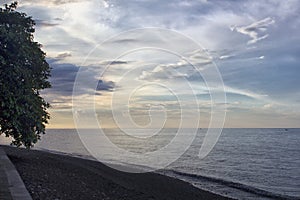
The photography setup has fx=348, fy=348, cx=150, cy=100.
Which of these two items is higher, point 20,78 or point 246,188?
point 20,78

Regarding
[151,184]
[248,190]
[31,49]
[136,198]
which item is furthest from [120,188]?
[248,190]

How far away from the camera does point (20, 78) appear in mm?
17391

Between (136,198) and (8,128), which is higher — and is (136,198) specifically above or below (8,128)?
below

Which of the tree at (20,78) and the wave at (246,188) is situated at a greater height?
the tree at (20,78)

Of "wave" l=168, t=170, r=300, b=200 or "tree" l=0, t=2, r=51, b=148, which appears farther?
"wave" l=168, t=170, r=300, b=200

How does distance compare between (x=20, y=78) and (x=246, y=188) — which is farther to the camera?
(x=246, y=188)

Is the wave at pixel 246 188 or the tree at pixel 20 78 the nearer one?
the tree at pixel 20 78

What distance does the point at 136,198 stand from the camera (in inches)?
675

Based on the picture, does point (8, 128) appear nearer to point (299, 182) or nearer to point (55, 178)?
point (55, 178)

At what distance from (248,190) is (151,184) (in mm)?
9339

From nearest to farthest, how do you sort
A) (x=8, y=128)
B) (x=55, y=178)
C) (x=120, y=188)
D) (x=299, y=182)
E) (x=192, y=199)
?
(x=55, y=178) < (x=8, y=128) < (x=120, y=188) < (x=192, y=199) < (x=299, y=182)

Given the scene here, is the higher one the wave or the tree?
the tree

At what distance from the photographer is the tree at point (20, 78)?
1678 cm

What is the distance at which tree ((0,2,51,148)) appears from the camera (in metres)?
16.8
